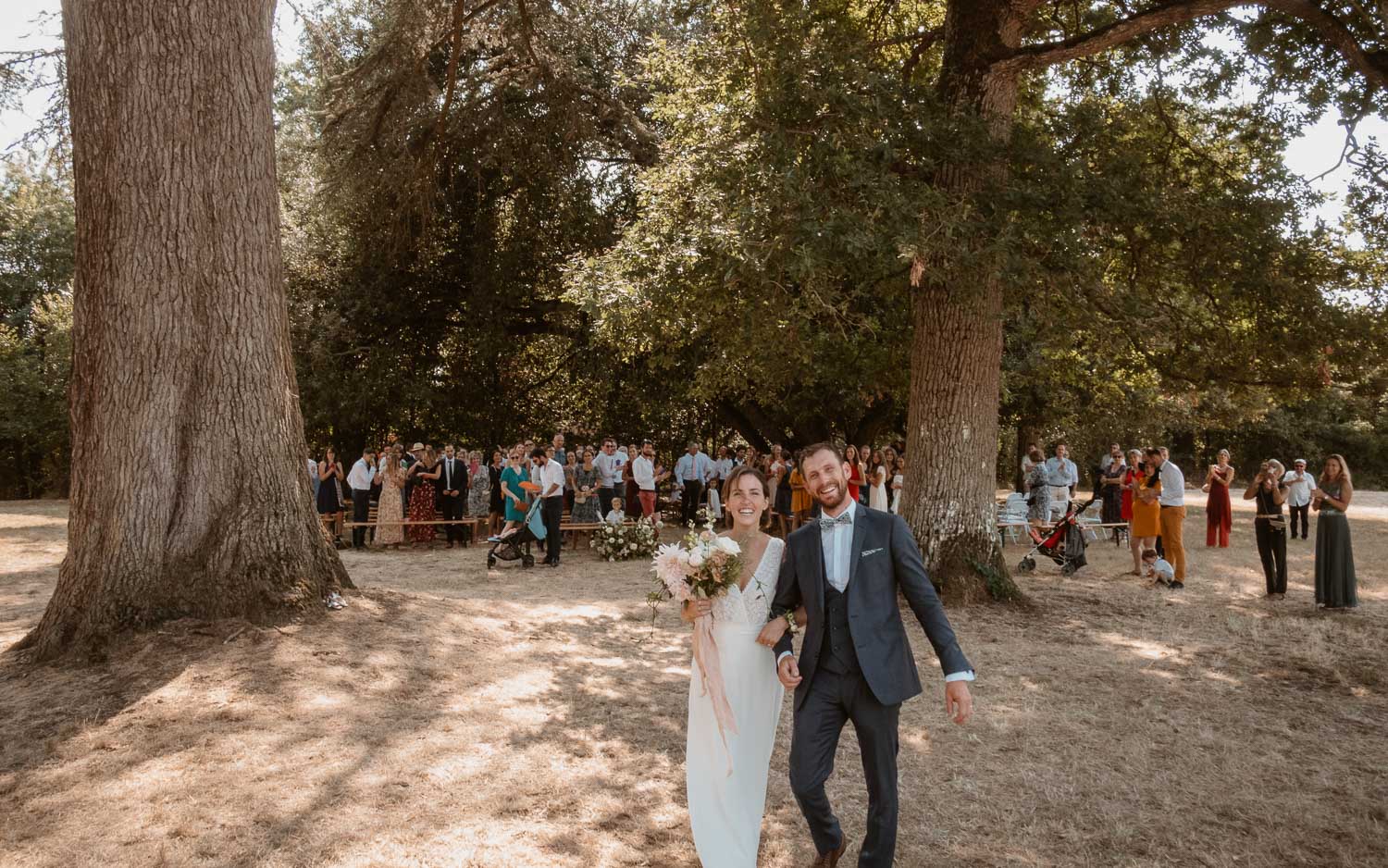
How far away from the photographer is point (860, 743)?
390 cm

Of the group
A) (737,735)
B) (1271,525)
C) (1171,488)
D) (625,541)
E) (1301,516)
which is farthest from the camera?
(1301,516)

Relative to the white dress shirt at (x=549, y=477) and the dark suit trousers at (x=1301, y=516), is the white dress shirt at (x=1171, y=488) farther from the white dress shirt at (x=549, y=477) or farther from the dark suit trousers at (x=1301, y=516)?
the dark suit trousers at (x=1301, y=516)

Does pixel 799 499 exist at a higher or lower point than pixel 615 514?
higher

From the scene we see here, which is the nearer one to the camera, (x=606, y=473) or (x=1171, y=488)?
(x=1171, y=488)

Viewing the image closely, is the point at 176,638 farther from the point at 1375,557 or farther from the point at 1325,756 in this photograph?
the point at 1375,557

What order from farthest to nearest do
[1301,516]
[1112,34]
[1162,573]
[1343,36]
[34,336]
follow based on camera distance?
[34,336] < [1301,516] < [1162,573] < [1112,34] < [1343,36]

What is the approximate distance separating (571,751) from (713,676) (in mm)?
1966

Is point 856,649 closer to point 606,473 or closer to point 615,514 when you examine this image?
point 615,514

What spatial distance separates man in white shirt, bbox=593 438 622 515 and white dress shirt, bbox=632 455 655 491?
0.38 metres

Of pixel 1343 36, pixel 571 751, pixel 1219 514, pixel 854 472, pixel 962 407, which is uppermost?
pixel 1343 36

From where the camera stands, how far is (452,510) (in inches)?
741

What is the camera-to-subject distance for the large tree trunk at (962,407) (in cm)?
1111

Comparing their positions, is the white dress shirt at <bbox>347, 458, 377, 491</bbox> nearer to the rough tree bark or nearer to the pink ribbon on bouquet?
the rough tree bark

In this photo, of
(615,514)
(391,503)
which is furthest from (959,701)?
(391,503)
